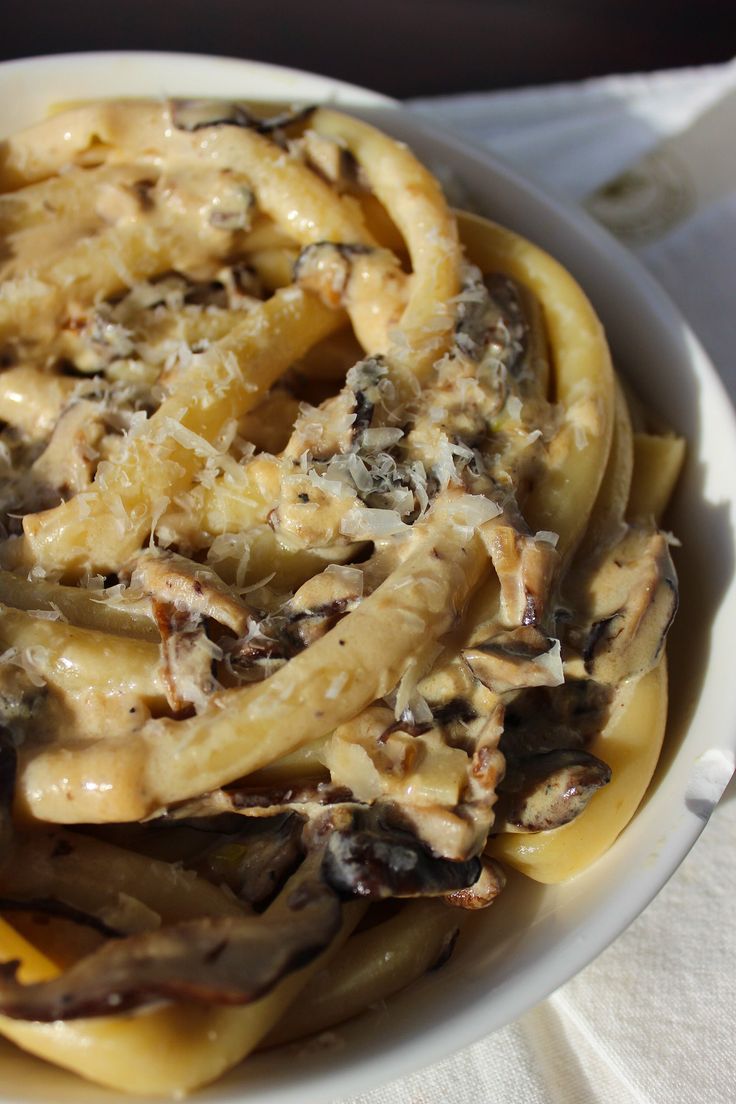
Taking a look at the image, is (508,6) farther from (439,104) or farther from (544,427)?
(544,427)

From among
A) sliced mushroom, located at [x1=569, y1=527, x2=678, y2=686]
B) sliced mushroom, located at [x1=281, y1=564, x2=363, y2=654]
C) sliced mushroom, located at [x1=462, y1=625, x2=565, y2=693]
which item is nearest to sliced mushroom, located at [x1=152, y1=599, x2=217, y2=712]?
sliced mushroom, located at [x1=281, y1=564, x2=363, y2=654]

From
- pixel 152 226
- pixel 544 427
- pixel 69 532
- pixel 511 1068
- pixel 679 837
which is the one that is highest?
pixel 152 226

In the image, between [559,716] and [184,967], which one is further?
[559,716]

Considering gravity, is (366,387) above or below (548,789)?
above

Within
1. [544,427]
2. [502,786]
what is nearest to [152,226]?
[544,427]

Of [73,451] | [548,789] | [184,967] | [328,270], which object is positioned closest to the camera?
[184,967]

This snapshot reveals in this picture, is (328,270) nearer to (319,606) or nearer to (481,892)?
(319,606)

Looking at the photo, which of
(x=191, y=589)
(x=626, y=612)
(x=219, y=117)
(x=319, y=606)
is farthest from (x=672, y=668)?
(x=219, y=117)

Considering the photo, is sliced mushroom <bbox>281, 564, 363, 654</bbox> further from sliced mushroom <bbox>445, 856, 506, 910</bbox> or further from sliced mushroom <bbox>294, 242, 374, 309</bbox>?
sliced mushroom <bbox>294, 242, 374, 309</bbox>
